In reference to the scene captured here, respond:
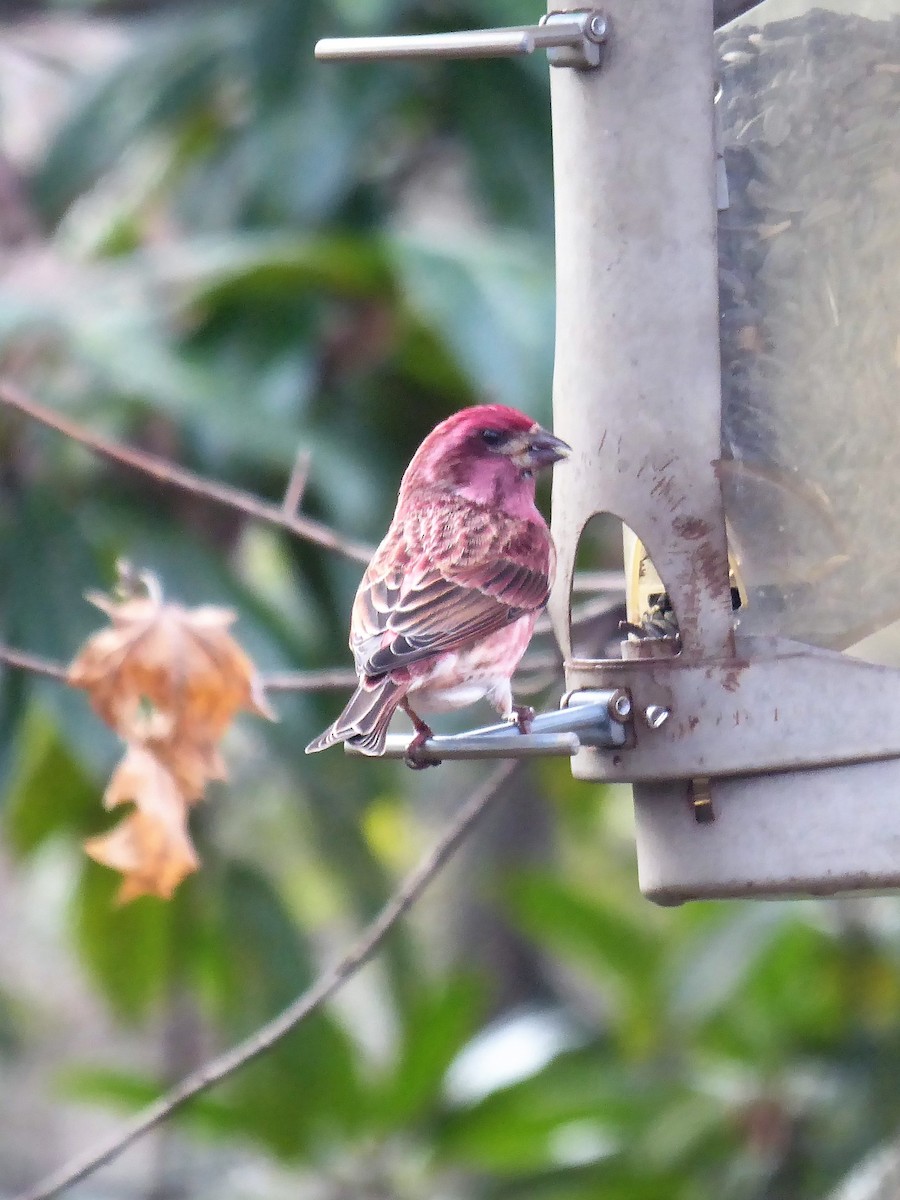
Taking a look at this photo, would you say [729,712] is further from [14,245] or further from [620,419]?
[14,245]

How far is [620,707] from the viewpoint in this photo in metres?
2.94

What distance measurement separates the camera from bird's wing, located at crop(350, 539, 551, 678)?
10.5 ft

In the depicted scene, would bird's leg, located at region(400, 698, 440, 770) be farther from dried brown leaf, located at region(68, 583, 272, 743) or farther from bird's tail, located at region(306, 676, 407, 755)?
dried brown leaf, located at region(68, 583, 272, 743)

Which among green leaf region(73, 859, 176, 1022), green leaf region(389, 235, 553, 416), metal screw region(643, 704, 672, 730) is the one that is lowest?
green leaf region(73, 859, 176, 1022)

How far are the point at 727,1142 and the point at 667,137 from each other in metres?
3.63

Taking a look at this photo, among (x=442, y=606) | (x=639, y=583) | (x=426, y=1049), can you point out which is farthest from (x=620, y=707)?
(x=426, y=1049)

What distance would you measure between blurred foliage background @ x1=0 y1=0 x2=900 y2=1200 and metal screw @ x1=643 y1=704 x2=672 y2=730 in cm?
137

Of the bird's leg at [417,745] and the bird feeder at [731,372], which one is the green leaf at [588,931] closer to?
the bird's leg at [417,745]

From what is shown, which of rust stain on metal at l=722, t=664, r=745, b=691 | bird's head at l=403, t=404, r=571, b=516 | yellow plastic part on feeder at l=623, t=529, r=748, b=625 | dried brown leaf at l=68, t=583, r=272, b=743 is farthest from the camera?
bird's head at l=403, t=404, r=571, b=516

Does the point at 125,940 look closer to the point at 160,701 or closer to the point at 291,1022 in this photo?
the point at 160,701

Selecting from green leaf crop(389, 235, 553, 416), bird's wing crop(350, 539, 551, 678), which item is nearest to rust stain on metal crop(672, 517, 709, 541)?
bird's wing crop(350, 539, 551, 678)

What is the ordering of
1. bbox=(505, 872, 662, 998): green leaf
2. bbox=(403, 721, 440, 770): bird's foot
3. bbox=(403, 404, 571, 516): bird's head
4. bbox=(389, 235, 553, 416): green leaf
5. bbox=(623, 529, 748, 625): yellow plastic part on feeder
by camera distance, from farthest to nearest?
bbox=(505, 872, 662, 998): green leaf < bbox=(389, 235, 553, 416): green leaf < bbox=(403, 404, 571, 516): bird's head < bbox=(623, 529, 748, 625): yellow plastic part on feeder < bbox=(403, 721, 440, 770): bird's foot

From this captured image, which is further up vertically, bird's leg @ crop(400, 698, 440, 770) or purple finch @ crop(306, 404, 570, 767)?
purple finch @ crop(306, 404, 570, 767)

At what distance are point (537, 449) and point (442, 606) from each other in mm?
312
